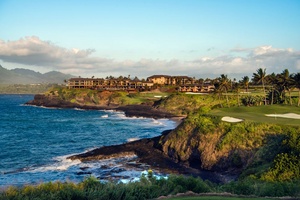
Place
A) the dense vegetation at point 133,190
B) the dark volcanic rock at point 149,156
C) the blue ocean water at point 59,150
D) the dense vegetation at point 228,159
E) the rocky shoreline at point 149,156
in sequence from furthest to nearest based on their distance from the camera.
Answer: the dark volcanic rock at point 149,156 < the rocky shoreline at point 149,156 < the blue ocean water at point 59,150 < the dense vegetation at point 228,159 < the dense vegetation at point 133,190

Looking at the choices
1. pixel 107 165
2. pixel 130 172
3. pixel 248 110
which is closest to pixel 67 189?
pixel 130 172

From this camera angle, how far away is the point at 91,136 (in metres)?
60.8

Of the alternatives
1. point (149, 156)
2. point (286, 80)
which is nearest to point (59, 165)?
point (149, 156)

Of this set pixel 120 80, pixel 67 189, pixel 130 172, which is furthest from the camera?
pixel 120 80

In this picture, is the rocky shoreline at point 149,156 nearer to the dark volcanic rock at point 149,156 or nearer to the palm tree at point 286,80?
the dark volcanic rock at point 149,156

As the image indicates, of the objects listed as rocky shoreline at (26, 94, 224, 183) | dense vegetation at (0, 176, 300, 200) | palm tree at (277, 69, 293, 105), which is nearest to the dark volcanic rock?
rocky shoreline at (26, 94, 224, 183)

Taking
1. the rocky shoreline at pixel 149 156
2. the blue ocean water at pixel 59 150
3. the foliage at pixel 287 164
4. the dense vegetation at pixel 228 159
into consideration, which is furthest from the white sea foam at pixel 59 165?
the foliage at pixel 287 164

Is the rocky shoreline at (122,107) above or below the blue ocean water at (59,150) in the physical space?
above

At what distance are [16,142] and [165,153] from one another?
95.3ft

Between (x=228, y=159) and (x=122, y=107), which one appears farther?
(x=122, y=107)

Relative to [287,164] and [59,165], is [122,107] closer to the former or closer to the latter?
[59,165]

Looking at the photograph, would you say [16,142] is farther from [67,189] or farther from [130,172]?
[67,189]

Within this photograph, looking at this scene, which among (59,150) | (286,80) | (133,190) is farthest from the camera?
(286,80)

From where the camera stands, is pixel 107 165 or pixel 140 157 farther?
pixel 140 157
